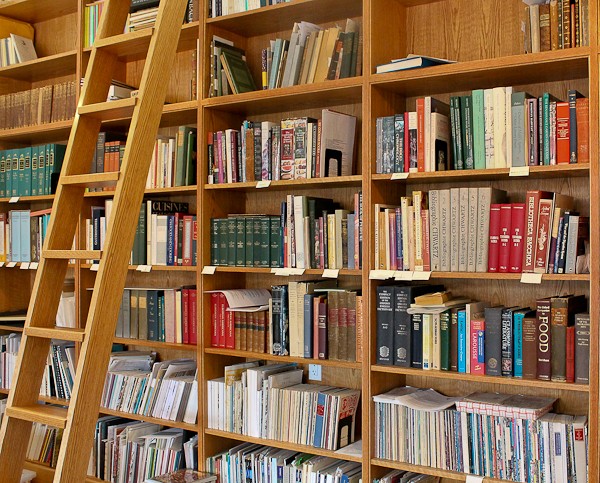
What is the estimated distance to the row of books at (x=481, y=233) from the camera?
2.46 meters

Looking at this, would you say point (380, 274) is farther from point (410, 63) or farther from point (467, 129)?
point (410, 63)

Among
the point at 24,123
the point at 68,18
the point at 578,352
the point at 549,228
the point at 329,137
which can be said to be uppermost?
the point at 68,18

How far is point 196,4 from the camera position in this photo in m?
3.38

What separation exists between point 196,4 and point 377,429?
2.07 m

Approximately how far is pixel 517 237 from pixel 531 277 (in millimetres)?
157

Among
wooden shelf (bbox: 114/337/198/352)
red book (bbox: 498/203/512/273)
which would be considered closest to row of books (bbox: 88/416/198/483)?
wooden shelf (bbox: 114/337/198/352)

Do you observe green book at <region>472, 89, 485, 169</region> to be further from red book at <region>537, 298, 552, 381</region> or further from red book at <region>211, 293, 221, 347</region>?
red book at <region>211, 293, 221, 347</region>

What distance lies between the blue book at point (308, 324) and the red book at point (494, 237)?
0.77 m

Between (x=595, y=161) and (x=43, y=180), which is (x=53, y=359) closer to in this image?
(x=43, y=180)

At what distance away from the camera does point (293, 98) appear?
121 inches

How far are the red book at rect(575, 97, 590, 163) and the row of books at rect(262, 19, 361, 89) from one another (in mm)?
919

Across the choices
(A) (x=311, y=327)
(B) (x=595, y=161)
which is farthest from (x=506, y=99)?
(A) (x=311, y=327)

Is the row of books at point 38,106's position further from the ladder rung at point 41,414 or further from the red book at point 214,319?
the ladder rung at point 41,414

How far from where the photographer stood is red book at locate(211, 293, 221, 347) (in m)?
3.31
